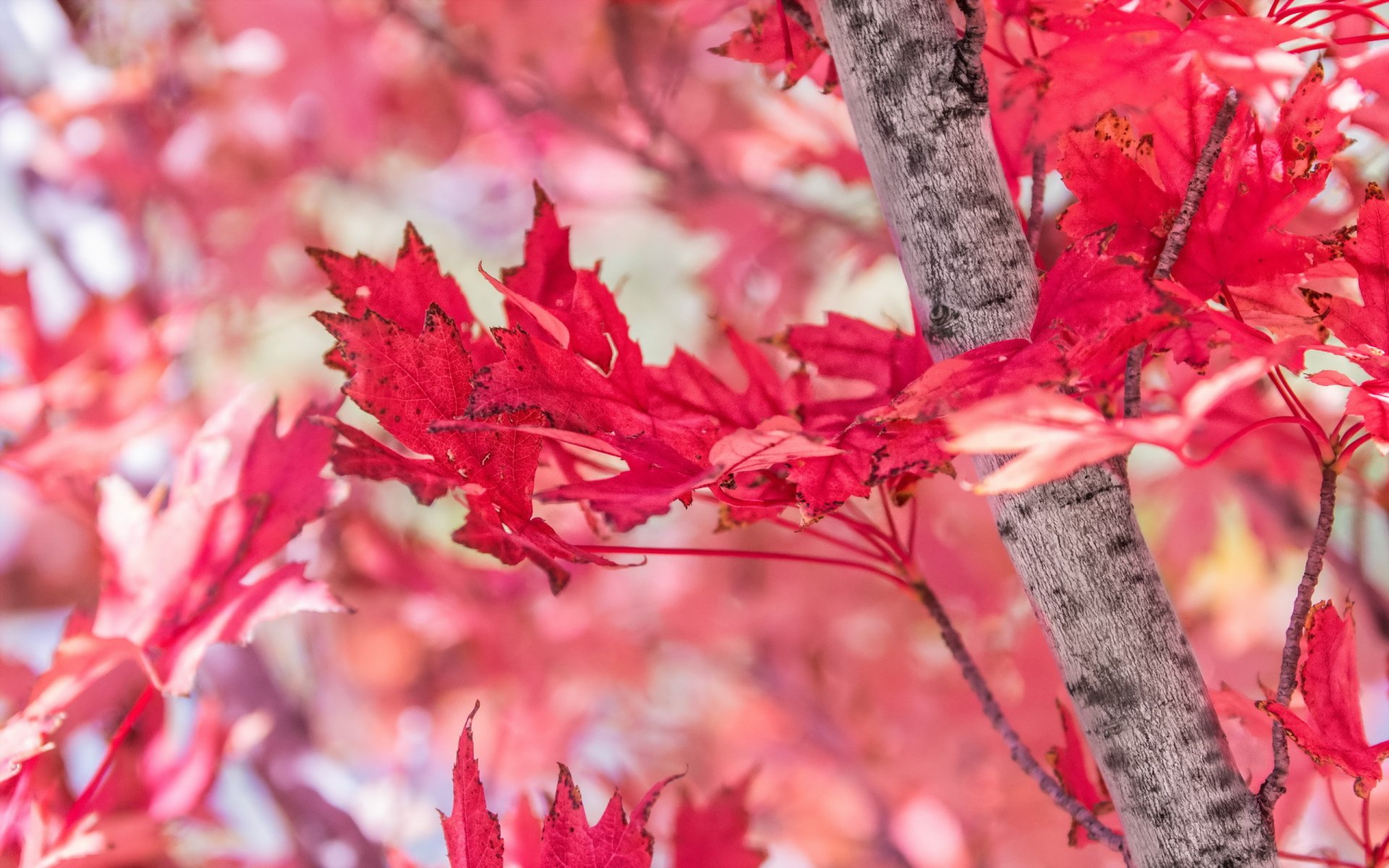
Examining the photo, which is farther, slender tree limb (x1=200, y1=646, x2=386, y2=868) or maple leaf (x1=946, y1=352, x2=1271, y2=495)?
slender tree limb (x1=200, y1=646, x2=386, y2=868)

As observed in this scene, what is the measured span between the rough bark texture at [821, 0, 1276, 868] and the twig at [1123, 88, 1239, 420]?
0.03 meters

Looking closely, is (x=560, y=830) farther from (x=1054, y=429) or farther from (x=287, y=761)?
(x=287, y=761)

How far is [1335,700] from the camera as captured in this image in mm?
266

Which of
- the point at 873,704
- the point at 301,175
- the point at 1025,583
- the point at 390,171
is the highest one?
the point at 390,171

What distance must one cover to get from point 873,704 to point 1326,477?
715mm

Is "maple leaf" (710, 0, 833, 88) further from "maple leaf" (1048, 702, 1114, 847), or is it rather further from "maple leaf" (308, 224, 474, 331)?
"maple leaf" (1048, 702, 1114, 847)

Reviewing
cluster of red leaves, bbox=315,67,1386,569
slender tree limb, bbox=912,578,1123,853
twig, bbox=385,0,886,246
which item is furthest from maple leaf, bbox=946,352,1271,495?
twig, bbox=385,0,886,246

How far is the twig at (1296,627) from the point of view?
25 centimetres

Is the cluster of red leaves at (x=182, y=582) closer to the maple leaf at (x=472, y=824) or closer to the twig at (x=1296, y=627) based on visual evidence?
the maple leaf at (x=472, y=824)

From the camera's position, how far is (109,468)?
62 centimetres

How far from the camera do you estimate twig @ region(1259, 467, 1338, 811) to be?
0.25 meters

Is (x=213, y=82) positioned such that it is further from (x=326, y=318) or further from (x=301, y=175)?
(x=326, y=318)

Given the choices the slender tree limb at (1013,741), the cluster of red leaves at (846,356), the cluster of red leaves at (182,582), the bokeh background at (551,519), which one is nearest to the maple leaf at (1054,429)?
the cluster of red leaves at (846,356)

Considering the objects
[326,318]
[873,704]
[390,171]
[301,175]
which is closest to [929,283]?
[326,318]
